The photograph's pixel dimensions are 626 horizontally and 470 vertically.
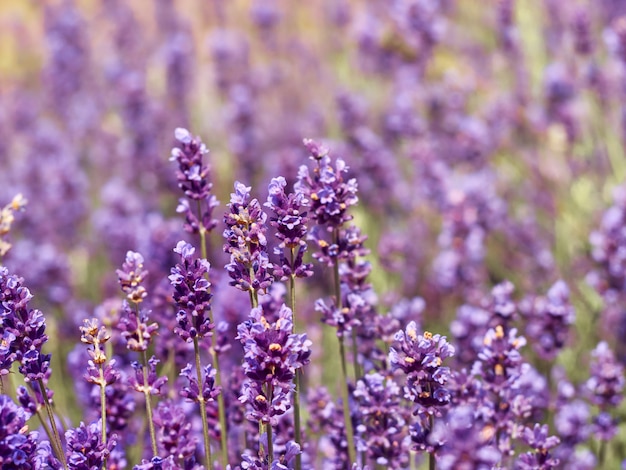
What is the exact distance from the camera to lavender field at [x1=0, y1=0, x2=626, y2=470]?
2.03m

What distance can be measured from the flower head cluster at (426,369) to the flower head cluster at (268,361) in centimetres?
25

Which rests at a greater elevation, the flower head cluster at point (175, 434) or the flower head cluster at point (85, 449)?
the flower head cluster at point (175, 434)

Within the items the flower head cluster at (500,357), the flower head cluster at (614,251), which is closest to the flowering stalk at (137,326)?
the flower head cluster at (500,357)

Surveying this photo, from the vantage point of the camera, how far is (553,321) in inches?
122

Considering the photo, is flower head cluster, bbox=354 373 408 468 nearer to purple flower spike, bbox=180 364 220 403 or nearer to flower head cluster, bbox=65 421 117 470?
purple flower spike, bbox=180 364 220 403

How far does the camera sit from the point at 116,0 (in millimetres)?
8086

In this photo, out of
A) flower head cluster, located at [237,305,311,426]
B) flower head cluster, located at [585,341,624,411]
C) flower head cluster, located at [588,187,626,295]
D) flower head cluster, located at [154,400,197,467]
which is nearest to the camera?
flower head cluster, located at [237,305,311,426]

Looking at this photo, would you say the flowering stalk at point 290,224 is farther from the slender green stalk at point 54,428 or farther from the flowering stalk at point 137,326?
the slender green stalk at point 54,428

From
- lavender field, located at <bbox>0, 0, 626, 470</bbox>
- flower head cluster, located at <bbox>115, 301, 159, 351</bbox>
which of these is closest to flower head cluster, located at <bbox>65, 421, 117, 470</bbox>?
lavender field, located at <bbox>0, 0, 626, 470</bbox>

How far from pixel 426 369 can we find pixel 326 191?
53 centimetres

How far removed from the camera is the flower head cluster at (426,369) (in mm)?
1948

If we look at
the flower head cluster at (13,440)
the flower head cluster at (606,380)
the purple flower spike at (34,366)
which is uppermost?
the flower head cluster at (606,380)

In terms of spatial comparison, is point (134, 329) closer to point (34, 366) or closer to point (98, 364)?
point (98, 364)

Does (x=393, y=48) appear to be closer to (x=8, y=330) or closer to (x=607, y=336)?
(x=607, y=336)
